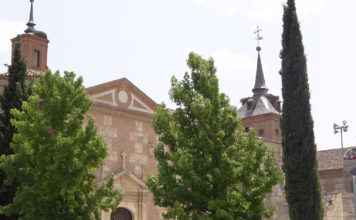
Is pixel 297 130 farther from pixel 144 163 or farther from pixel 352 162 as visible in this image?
pixel 352 162

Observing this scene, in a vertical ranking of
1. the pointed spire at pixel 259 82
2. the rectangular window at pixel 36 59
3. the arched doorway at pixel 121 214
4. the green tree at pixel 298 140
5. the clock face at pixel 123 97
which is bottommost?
the arched doorway at pixel 121 214

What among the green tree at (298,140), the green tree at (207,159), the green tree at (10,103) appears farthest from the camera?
the green tree at (10,103)

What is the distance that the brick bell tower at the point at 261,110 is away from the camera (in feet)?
155

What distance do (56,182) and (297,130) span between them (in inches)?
272

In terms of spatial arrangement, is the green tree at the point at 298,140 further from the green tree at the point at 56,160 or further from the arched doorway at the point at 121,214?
the arched doorway at the point at 121,214

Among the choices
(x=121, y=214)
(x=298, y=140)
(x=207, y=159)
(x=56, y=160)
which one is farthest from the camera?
(x=121, y=214)

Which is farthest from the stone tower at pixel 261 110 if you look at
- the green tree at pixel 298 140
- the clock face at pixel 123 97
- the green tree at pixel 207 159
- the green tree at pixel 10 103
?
the green tree at pixel 207 159

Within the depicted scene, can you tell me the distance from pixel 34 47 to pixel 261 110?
71.9 ft

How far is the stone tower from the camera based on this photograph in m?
47.2

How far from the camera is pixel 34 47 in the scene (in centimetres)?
3256

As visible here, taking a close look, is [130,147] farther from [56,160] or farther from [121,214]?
[56,160]

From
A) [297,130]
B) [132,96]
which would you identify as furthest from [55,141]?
[132,96]

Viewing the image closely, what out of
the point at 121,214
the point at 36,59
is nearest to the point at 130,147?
the point at 121,214

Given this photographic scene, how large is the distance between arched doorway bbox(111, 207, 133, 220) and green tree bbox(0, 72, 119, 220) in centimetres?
727
